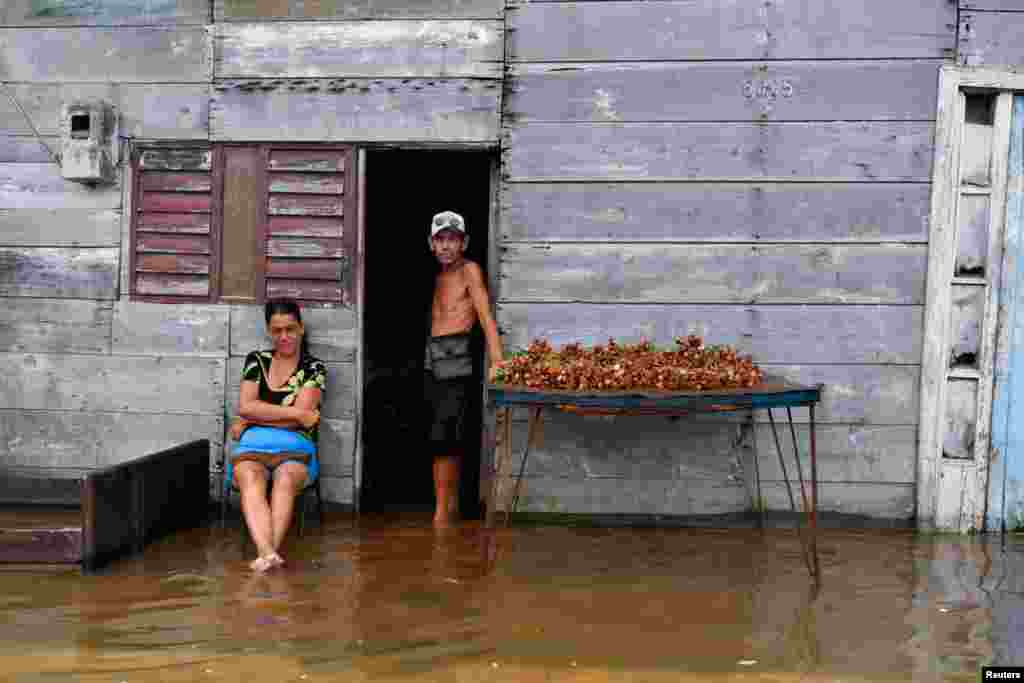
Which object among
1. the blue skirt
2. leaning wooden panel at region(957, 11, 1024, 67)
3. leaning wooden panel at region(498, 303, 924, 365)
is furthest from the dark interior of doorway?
leaning wooden panel at region(957, 11, 1024, 67)

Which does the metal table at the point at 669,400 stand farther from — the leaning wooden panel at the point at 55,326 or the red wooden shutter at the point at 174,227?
the leaning wooden panel at the point at 55,326

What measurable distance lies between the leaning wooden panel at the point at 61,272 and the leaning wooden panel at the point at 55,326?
0.18 feet

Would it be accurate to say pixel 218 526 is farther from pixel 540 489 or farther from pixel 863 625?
pixel 863 625

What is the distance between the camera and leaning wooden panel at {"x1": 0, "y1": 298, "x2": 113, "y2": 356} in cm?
694

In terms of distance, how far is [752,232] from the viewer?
6453 mm

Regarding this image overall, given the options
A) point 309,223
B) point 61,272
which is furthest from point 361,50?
point 61,272

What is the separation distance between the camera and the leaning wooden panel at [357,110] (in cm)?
662

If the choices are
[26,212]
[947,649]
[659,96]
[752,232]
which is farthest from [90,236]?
[947,649]

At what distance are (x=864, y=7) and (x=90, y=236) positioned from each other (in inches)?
180

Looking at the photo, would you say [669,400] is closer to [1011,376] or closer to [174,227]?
[1011,376]

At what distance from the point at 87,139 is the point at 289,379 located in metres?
1.89

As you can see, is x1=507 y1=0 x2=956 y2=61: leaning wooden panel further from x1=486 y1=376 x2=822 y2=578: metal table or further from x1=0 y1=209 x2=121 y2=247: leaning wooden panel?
x1=0 y1=209 x2=121 y2=247: leaning wooden panel

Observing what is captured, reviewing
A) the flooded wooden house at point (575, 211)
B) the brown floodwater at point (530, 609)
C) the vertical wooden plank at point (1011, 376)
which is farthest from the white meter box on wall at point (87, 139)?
the vertical wooden plank at point (1011, 376)

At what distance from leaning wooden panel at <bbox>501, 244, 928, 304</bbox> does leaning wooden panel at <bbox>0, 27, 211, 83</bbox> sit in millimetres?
2193
